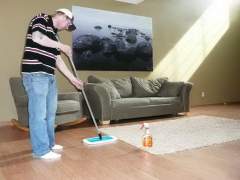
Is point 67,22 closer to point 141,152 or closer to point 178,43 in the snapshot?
point 141,152

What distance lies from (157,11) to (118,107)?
2736 mm

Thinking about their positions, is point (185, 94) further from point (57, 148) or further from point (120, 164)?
point (120, 164)

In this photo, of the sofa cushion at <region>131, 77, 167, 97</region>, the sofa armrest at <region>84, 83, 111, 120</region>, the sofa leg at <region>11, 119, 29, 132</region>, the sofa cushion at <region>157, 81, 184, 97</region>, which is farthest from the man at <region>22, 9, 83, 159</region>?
the sofa cushion at <region>157, 81, 184, 97</region>

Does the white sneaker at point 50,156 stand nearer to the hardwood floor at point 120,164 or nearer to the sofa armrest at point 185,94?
the hardwood floor at point 120,164

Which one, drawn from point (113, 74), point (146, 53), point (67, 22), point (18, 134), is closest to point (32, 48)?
point (67, 22)

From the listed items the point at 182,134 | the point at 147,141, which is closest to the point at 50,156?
the point at 147,141

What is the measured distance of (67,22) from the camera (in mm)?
2457

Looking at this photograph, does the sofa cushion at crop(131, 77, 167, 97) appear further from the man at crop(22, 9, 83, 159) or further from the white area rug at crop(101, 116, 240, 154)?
the man at crop(22, 9, 83, 159)

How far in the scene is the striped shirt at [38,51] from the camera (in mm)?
2283

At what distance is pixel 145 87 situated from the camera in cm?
517

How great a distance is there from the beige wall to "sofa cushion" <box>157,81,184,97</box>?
2.19 ft

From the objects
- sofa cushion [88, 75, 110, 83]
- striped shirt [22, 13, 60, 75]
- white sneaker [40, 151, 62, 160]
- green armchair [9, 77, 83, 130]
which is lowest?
white sneaker [40, 151, 62, 160]

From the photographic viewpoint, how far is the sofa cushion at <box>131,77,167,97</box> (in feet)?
16.7

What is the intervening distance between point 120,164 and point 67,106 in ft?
6.18
